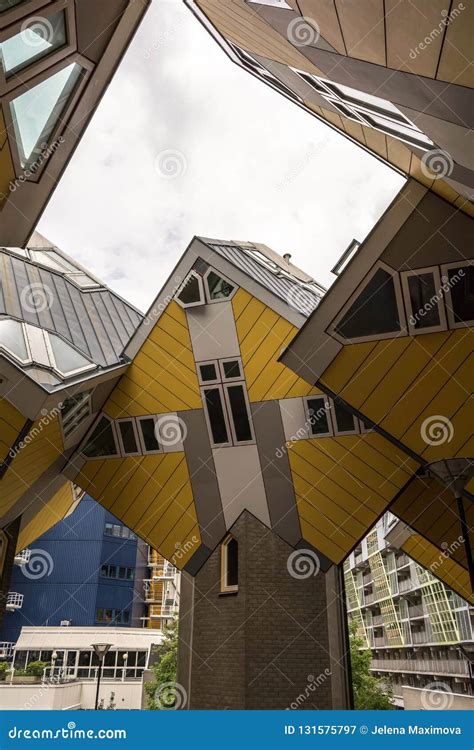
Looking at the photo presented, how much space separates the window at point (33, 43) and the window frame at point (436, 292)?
6.67m

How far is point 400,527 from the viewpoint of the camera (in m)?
18.8

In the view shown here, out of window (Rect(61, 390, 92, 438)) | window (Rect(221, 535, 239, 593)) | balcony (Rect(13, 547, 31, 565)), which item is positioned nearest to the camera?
window (Rect(61, 390, 92, 438))

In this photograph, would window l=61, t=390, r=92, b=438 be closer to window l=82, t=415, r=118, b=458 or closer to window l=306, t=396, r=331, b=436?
window l=82, t=415, r=118, b=458

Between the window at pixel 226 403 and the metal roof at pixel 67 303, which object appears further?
the window at pixel 226 403

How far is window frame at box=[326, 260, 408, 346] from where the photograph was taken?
999cm

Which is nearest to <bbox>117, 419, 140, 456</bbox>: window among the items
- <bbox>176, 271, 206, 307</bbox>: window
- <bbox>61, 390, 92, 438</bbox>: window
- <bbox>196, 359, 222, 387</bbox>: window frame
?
<bbox>61, 390, 92, 438</bbox>: window

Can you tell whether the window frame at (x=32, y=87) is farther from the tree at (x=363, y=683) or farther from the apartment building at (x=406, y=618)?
the apartment building at (x=406, y=618)

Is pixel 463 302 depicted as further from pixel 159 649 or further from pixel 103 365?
pixel 159 649

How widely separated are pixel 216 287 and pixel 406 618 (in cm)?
5286

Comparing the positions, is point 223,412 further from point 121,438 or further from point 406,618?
point 406,618

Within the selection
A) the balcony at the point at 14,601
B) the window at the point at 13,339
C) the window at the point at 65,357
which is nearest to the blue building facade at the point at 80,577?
the balcony at the point at 14,601

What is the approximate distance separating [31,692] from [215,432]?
25611 millimetres

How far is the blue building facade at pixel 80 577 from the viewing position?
5050 centimetres

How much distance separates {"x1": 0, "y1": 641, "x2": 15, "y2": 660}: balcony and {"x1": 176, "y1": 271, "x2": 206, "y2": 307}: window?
1610 inches
